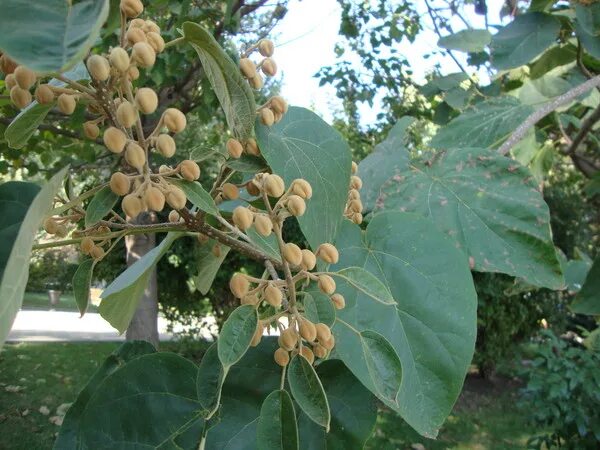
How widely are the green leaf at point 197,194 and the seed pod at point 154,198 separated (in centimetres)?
4

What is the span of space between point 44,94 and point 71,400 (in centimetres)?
532

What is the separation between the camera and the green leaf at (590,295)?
116cm

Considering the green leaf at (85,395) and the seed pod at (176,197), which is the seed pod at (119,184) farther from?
the green leaf at (85,395)

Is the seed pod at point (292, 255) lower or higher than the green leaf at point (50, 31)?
lower

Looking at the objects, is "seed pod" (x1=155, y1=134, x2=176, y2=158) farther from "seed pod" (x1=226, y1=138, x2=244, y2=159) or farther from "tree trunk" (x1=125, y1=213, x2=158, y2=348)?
"tree trunk" (x1=125, y1=213, x2=158, y2=348)

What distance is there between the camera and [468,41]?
71.9 inches

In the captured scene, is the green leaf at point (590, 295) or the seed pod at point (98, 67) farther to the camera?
the green leaf at point (590, 295)

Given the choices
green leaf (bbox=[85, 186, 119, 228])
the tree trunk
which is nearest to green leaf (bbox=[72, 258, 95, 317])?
green leaf (bbox=[85, 186, 119, 228])

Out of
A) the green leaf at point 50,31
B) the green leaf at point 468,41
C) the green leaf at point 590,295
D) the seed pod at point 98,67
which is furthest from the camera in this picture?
the green leaf at point 468,41

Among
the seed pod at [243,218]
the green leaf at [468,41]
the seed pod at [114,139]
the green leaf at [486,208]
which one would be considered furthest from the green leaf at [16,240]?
the green leaf at [468,41]

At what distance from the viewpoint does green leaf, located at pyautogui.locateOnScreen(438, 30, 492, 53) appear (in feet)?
5.90

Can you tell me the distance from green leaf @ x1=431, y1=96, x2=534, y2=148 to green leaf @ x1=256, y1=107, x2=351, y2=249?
2.20 ft

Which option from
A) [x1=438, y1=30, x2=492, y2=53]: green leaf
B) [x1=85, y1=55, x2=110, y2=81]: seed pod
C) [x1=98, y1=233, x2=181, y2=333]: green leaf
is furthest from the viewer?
[x1=438, y1=30, x2=492, y2=53]: green leaf

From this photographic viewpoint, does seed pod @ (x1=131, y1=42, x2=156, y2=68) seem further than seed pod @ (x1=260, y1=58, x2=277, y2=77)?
No
